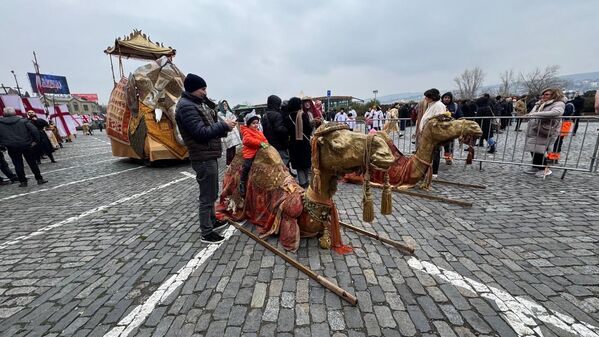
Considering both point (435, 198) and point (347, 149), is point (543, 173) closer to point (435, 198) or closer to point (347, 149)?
point (435, 198)

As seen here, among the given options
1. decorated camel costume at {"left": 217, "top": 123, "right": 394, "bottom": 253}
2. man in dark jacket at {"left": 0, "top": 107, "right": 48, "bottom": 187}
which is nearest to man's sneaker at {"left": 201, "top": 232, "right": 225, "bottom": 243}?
decorated camel costume at {"left": 217, "top": 123, "right": 394, "bottom": 253}

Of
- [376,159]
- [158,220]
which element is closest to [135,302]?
[158,220]

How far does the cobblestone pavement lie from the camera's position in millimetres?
2178

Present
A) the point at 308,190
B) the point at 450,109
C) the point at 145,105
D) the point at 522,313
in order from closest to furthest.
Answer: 1. the point at 522,313
2. the point at 308,190
3. the point at 450,109
4. the point at 145,105

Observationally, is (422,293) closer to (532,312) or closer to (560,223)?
(532,312)

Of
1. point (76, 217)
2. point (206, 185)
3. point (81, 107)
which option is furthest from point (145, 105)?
point (81, 107)

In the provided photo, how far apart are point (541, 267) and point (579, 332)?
3.11 ft

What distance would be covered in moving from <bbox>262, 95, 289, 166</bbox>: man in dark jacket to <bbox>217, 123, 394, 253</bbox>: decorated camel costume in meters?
1.09

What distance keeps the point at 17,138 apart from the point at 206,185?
7.24 meters

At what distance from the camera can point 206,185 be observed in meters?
3.54

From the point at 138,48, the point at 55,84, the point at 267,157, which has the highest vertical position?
the point at 55,84

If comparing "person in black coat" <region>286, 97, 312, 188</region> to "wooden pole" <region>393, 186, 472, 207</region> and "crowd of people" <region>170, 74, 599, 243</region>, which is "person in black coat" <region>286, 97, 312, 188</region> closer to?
"crowd of people" <region>170, 74, 599, 243</region>

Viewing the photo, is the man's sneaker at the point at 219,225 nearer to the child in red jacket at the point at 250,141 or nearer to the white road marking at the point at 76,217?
the child in red jacket at the point at 250,141

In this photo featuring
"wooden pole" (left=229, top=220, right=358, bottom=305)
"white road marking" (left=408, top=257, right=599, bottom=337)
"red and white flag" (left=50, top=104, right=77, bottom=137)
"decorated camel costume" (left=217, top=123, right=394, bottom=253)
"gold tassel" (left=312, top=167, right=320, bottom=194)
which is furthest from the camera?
"red and white flag" (left=50, top=104, right=77, bottom=137)
